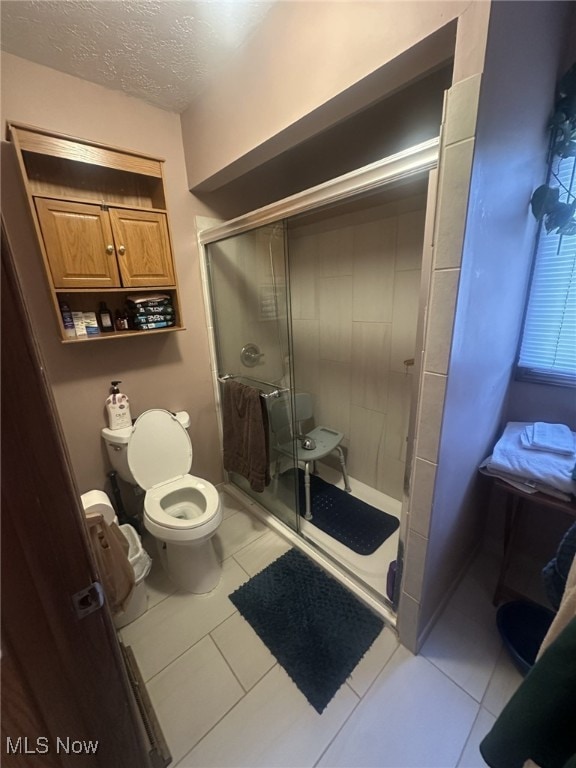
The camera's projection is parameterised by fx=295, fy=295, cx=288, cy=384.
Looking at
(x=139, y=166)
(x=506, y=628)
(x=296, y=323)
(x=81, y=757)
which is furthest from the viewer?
(x=296, y=323)

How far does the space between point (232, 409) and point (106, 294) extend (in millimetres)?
951

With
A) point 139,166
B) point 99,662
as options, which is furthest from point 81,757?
point 139,166

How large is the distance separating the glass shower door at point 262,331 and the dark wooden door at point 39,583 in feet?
4.18

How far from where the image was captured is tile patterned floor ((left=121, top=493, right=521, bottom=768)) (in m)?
0.99

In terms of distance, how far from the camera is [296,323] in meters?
2.41

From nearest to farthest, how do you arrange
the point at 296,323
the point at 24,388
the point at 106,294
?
the point at 24,388 → the point at 106,294 → the point at 296,323

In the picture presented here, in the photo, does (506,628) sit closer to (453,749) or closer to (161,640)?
(453,749)

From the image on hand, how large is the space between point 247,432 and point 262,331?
64cm

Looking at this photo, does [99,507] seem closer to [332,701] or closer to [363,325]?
[332,701]

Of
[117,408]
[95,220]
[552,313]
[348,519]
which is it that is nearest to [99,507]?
[117,408]

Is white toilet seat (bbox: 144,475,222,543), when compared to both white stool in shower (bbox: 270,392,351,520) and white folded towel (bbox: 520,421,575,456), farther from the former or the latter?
white folded towel (bbox: 520,421,575,456)

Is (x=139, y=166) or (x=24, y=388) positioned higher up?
(x=139, y=166)

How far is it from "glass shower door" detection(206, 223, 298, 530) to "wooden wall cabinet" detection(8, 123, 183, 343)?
367mm

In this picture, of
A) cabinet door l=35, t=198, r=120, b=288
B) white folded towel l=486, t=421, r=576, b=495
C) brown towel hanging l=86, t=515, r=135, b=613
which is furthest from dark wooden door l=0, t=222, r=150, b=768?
white folded towel l=486, t=421, r=576, b=495
